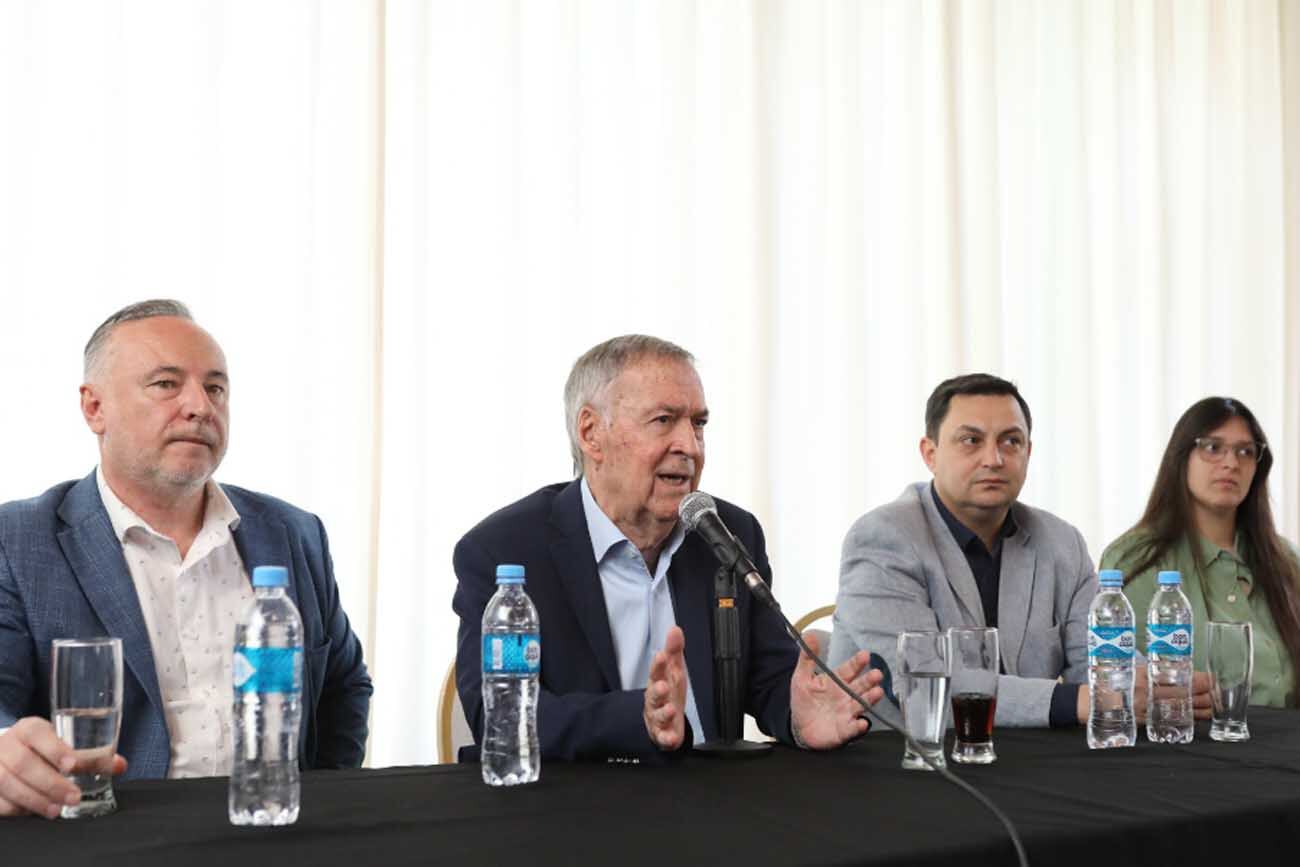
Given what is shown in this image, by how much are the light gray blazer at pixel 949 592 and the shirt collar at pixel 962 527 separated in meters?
0.05

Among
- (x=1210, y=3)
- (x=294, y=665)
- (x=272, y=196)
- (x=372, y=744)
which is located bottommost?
(x=372, y=744)

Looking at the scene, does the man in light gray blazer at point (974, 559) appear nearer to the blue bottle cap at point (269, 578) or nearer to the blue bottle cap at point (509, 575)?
the blue bottle cap at point (509, 575)

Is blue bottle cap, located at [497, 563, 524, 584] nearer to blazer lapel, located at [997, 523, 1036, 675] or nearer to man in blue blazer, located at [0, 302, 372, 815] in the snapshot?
man in blue blazer, located at [0, 302, 372, 815]

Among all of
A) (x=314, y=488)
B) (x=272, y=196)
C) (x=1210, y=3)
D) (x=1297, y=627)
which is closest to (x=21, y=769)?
(x=314, y=488)

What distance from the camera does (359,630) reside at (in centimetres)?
377

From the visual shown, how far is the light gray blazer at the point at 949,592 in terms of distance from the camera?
2.88 metres

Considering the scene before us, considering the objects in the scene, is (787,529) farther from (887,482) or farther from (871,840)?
(871,840)

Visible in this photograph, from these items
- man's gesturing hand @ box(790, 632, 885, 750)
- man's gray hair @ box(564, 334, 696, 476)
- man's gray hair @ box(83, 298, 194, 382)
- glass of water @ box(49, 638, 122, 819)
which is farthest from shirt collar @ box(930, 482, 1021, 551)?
glass of water @ box(49, 638, 122, 819)

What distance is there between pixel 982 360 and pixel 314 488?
2453 millimetres

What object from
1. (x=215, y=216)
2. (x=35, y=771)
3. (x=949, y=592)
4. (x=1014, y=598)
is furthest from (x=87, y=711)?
(x=215, y=216)

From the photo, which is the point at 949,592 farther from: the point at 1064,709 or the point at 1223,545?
the point at 1223,545

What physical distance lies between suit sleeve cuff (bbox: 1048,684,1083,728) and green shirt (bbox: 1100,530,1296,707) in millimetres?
944

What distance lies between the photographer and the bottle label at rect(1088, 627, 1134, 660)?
2174 millimetres

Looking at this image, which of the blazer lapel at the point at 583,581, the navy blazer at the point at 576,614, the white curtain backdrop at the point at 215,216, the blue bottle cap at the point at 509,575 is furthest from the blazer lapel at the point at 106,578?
the white curtain backdrop at the point at 215,216
